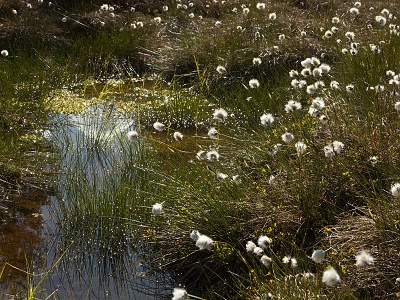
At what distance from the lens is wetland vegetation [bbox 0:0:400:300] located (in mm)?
3443

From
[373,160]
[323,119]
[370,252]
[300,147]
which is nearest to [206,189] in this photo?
[300,147]

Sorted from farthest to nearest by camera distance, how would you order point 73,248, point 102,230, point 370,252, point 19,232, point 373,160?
point 19,232 → point 102,230 → point 73,248 → point 373,160 → point 370,252

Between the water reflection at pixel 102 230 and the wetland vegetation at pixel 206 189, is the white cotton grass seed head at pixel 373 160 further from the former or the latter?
the water reflection at pixel 102 230

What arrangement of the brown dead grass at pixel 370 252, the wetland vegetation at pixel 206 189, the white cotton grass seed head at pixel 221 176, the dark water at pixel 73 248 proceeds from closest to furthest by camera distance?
the brown dead grass at pixel 370 252
the wetland vegetation at pixel 206 189
the dark water at pixel 73 248
the white cotton grass seed head at pixel 221 176

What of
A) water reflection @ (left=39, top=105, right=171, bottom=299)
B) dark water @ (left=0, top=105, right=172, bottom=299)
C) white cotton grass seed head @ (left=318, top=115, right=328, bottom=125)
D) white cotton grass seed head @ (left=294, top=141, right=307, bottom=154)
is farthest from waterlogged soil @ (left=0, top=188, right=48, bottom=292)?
white cotton grass seed head @ (left=318, top=115, right=328, bottom=125)

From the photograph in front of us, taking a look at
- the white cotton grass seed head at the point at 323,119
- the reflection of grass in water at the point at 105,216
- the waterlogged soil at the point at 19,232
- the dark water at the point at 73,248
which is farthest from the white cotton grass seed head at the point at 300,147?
the waterlogged soil at the point at 19,232

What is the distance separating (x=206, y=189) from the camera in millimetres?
4133

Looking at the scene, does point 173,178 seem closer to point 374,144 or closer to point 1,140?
point 374,144

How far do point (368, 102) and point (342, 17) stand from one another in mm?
5009

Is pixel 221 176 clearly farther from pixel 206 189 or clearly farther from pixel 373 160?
pixel 373 160

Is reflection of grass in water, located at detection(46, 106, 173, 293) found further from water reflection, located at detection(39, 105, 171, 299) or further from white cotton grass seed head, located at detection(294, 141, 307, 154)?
white cotton grass seed head, located at detection(294, 141, 307, 154)

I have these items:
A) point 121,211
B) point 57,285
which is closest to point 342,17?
point 121,211

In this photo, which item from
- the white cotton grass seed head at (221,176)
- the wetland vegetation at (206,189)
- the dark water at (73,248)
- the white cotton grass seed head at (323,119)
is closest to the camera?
the wetland vegetation at (206,189)

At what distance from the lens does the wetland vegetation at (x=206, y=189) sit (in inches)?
136
